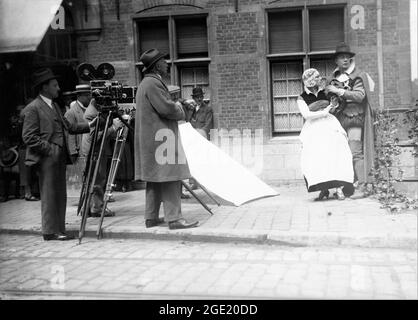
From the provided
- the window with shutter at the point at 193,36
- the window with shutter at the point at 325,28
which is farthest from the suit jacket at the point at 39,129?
the window with shutter at the point at 325,28

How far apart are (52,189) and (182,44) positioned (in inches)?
205

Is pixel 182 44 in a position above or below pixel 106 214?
above

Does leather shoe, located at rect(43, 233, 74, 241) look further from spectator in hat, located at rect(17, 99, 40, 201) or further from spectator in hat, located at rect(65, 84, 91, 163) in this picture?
spectator in hat, located at rect(17, 99, 40, 201)

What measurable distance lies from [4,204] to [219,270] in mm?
5944

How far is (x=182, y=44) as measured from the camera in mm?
10664

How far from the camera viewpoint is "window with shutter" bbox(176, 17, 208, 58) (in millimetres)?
10555

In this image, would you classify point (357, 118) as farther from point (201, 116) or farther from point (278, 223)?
point (201, 116)

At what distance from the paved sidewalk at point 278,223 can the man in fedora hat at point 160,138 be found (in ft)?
1.38

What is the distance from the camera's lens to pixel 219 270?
4.83 m

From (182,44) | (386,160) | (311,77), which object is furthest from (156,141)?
(182,44)

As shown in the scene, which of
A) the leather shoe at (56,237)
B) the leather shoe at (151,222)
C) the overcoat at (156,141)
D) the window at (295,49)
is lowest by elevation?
the leather shoe at (56,237)

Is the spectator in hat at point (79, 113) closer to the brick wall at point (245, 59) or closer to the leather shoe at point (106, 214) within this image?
the leather shoe at point (106, 214)

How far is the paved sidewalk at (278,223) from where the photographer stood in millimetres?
5570
